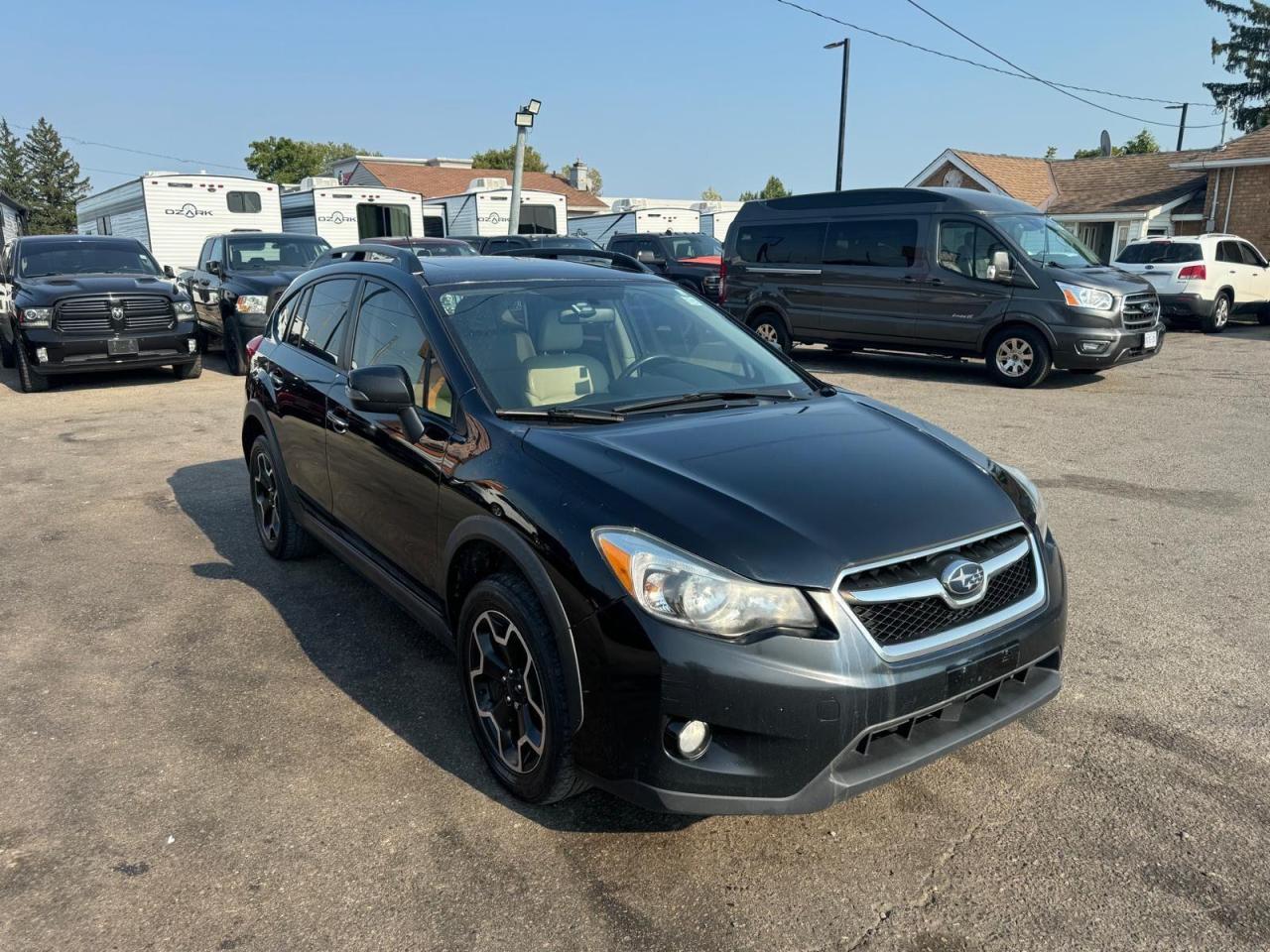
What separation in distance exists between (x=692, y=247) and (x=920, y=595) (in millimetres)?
18515

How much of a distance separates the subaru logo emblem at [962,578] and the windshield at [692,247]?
1770 cm

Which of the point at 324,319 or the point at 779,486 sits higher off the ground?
the point at 324,319

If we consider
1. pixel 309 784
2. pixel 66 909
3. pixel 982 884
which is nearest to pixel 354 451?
pixel 309 784

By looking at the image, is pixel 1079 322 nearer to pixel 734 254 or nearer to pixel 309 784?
pixel 734 254

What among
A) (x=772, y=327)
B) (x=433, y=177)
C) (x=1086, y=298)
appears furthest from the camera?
(x=433, y=177)

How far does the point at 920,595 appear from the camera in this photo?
257cm

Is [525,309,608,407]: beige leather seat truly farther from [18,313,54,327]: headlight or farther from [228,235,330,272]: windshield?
[228,235,330,272]: windshield

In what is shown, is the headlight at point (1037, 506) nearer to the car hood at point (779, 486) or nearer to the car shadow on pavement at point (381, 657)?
the car hood at point (779, 486)

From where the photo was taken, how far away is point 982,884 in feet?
8.66

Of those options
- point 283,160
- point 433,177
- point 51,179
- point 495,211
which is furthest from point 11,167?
point 495,211

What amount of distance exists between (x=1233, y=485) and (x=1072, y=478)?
108cm

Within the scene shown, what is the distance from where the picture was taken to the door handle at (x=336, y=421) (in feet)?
13.5

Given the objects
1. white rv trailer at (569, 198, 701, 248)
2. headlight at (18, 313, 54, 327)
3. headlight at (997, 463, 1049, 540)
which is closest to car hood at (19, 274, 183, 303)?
headlight at (18, 313, 54, 327)

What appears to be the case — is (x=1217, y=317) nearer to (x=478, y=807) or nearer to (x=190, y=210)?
(x=478, y=807)
